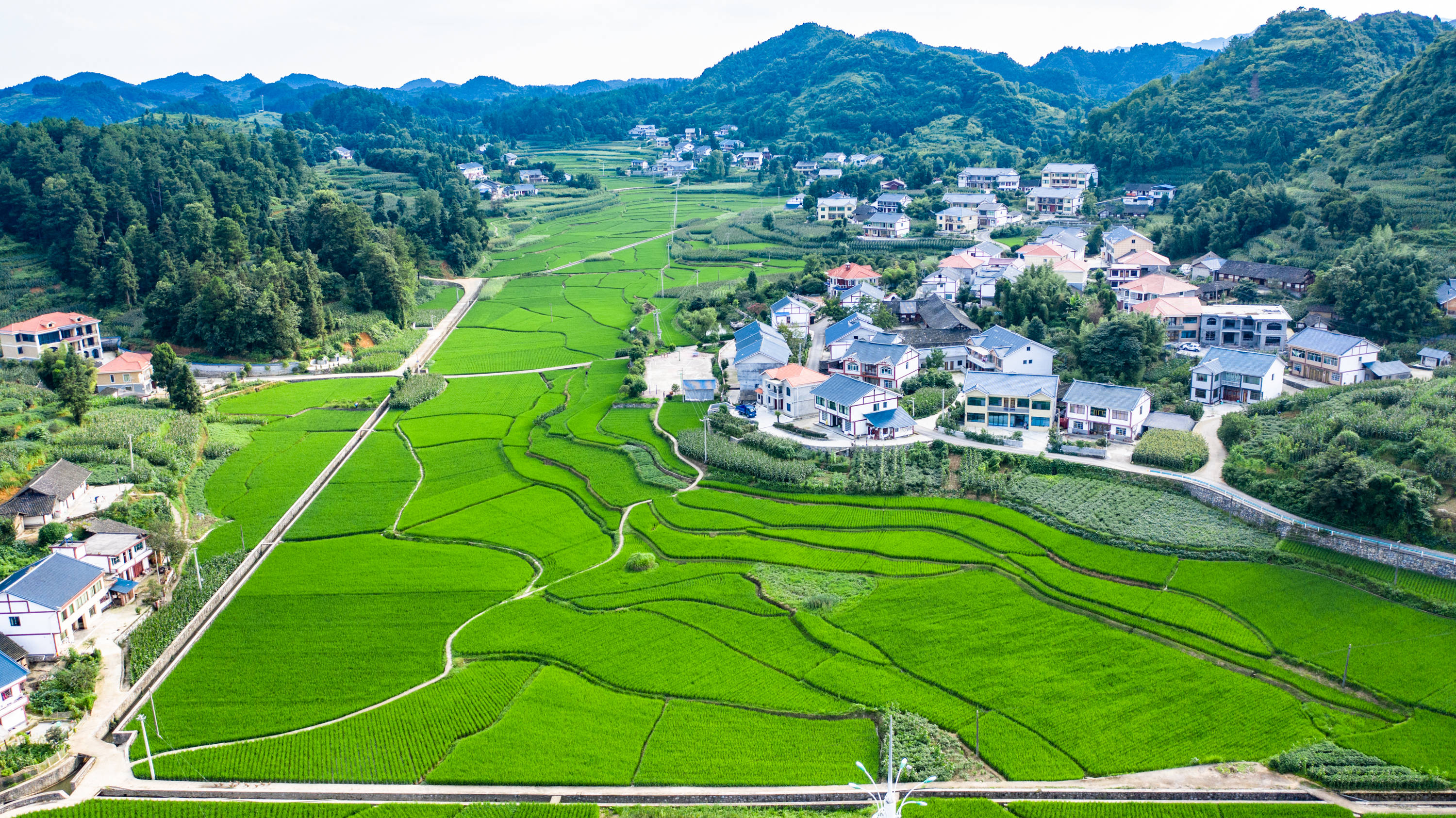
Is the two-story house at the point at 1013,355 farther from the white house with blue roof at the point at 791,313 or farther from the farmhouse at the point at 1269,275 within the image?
the farmhouse at the point at 1269,275

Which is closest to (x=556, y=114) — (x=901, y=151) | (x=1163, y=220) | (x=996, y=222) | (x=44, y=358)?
(x=901, y=151)

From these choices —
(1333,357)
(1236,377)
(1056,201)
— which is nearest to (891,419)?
(1236,377)

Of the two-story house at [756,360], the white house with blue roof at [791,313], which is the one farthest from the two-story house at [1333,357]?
the white house with blue roof at [791,313]

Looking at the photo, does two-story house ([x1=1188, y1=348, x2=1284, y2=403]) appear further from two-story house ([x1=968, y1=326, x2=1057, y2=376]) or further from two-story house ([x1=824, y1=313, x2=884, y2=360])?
two-story house ([x1=824, y1=313, x2=884, y2=360])

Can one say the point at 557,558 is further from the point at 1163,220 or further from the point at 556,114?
the point at 556,114

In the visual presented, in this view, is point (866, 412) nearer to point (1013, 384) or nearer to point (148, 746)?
point (1013, 384)

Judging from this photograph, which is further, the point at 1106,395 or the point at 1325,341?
the point at 1325,341
